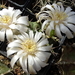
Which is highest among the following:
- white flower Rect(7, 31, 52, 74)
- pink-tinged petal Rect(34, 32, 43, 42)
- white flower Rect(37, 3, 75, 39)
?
white flower Rect(37, 3, 75, 39)

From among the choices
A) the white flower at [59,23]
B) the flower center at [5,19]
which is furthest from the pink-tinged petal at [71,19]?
the flower center at [5,19]

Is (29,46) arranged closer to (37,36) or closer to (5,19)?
(37,36)

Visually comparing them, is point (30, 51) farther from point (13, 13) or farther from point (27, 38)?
point (13, 13)

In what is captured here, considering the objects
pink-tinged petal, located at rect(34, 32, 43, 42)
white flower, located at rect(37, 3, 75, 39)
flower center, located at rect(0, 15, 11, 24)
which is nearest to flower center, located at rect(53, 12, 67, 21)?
white flower, located at rect(37, 3, 75, 39)

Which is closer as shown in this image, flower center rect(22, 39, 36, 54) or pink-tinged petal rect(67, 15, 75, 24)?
flower center rect(22, 39, 36, 54)

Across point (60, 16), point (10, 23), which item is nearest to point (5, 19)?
point (10, 23)

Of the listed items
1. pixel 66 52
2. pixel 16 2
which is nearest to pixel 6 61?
pixel 66 52

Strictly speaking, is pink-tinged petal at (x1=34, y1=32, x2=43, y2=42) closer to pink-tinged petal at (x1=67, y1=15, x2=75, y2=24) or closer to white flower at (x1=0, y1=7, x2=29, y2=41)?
white flower at (x1=0, y1=7, x2=29, y2=41)

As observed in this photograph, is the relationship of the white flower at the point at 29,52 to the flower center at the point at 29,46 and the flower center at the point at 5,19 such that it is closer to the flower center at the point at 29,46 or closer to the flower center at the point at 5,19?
the flower center at the point at 29,46
